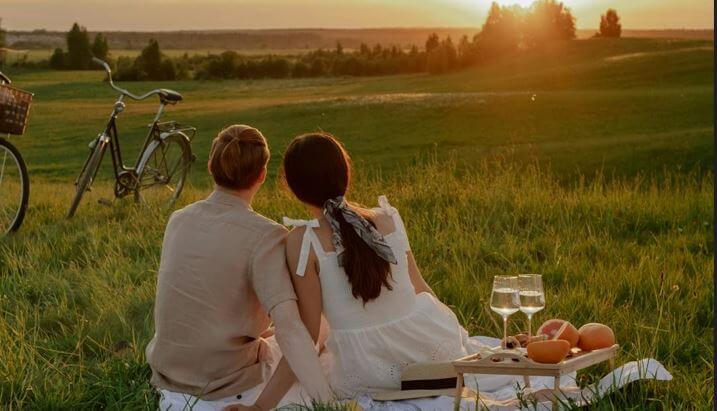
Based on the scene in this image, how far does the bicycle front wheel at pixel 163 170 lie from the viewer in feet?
32.0

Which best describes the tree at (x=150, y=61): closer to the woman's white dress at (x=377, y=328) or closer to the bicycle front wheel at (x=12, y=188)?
the bicycle front wheel at (x=12, y=188)

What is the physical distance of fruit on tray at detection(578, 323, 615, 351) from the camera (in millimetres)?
4195

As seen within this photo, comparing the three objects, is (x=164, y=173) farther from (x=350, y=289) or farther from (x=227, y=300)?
(x=350, y=289)

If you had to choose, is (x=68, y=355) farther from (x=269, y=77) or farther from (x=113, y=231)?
(x=269, y=77)

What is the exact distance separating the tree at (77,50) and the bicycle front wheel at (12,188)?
6257 centimetres

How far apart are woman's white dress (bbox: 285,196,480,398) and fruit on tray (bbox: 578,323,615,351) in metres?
0.56

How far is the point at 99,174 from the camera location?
25375mm

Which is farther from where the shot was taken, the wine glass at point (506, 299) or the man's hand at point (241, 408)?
the man's hand at point (241, 408)

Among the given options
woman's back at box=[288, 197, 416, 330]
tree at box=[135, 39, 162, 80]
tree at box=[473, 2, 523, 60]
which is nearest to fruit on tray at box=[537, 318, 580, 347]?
woman's back at box=[288, 197, 416, 330]

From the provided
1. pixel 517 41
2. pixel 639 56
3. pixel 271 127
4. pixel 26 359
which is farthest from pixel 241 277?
pixel 517 41

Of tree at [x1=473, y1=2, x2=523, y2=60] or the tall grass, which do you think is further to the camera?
tree at [x1=473, y1=2, x2=523, y2=60]

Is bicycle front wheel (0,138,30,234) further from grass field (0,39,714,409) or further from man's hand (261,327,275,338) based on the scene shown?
man's hand (261,327,275,338)

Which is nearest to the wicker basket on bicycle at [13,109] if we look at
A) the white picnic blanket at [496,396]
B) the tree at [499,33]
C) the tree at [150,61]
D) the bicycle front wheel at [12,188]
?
the bicycle front wheel at [12,188]

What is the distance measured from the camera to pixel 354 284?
165 inches
